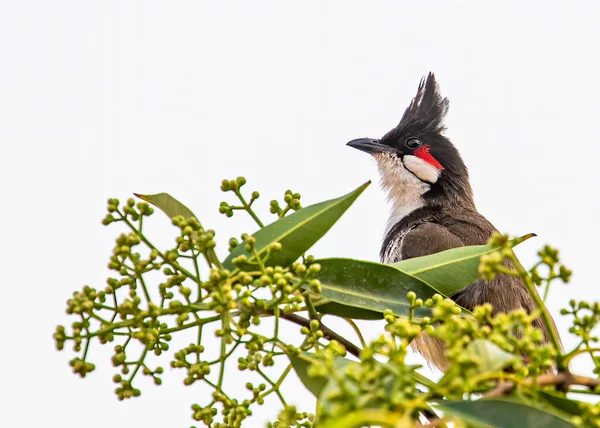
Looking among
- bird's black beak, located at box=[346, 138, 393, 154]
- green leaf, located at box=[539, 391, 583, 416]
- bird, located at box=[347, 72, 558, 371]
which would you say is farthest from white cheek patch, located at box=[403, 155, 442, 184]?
green leaf, located at box=[539, 391, 583, 416]

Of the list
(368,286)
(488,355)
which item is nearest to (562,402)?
(488,355)

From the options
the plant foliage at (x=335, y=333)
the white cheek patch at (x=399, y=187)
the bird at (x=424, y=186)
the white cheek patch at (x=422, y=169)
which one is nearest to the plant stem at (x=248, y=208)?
the plant foliage at (x=335, y=333)

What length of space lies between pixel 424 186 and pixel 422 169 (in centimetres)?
15

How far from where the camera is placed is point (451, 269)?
2430mm

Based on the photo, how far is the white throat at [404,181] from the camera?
19.5ft

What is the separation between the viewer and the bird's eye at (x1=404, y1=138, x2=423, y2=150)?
621cm

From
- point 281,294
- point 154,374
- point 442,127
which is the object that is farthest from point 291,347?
point 442,127

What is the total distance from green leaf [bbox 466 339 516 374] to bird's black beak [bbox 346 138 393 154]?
4901 millimetres

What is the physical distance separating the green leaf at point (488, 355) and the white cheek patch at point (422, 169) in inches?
188

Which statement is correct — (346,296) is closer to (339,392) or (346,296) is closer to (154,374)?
(154,374)

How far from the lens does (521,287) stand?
504cm

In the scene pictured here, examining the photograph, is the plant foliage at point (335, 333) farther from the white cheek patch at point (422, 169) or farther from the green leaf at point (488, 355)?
the white cheek patch at point (422, 169)

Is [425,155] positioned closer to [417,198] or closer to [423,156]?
[423,156]

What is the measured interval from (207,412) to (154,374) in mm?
170
